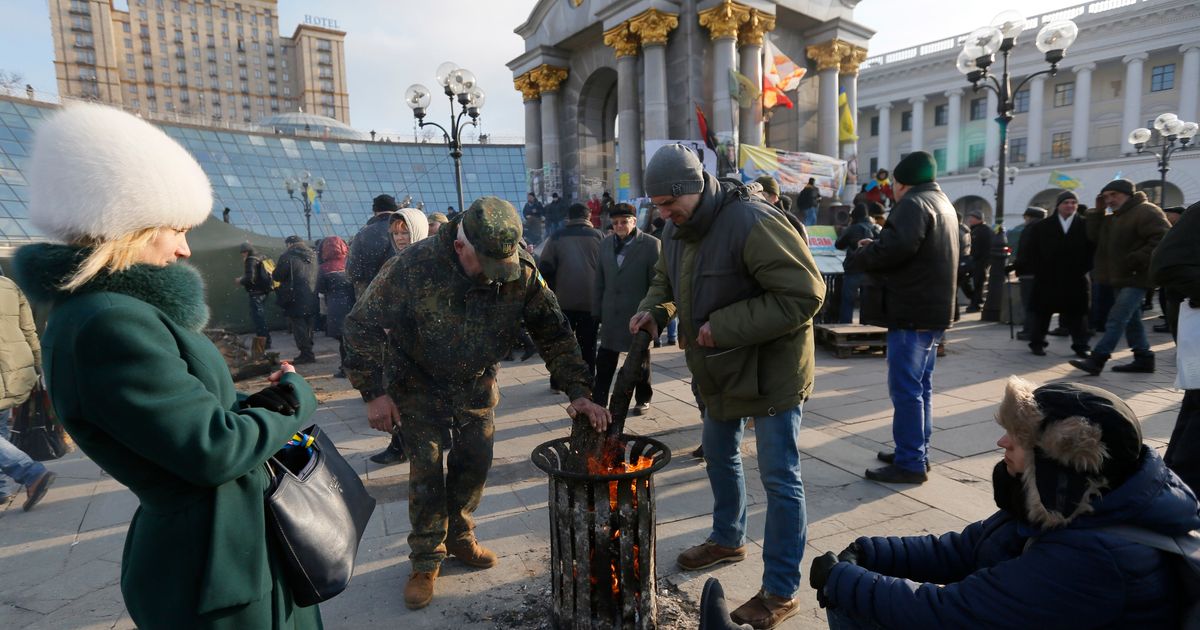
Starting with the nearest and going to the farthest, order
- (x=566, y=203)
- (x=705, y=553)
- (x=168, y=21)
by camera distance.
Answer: (x=705, y=553), (x=566, y=203), (x=168, y=21)

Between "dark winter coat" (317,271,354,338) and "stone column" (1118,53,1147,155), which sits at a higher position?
"stone column" (1118,53,1147,155)

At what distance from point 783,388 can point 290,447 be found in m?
1.98

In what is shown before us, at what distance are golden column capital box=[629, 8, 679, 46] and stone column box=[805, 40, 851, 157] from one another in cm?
470

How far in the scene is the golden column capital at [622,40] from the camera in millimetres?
16234

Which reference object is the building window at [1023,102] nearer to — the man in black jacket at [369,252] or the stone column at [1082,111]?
the stone column at [1082,111]

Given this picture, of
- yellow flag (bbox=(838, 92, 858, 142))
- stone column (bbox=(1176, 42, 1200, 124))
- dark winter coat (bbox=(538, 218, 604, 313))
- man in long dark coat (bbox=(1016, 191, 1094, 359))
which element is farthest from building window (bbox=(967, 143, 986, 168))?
dark winter coat (bbox=(538, 218, 604, 313))

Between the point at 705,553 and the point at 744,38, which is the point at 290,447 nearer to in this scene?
the point at 705,553

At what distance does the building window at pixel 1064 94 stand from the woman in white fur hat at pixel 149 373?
58.8 m

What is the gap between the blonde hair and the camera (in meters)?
1.31

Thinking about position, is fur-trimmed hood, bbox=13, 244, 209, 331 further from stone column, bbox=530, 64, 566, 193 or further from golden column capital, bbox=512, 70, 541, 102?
golden column capital, bbox=512, 70, 541, 102

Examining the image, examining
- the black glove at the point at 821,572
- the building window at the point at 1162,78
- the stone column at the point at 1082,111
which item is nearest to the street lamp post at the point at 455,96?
the black glove at the point at 821,572

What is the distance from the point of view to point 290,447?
179cm

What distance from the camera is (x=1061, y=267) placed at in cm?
748

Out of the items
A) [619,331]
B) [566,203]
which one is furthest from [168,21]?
[619,331]
